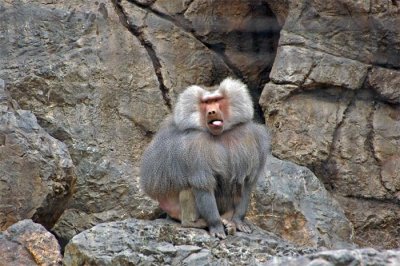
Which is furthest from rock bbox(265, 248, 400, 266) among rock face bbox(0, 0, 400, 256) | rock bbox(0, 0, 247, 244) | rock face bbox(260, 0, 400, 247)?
rock face bbox(260, 0, 400, 247)

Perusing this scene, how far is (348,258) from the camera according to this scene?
5293mm

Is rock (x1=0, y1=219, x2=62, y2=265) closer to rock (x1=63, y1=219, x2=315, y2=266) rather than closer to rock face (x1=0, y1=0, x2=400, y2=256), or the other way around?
rock (x1=63, y1=219, x2=315, y2=266)

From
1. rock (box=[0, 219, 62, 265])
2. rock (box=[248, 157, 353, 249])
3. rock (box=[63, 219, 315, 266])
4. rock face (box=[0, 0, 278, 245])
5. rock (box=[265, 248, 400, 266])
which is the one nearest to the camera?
rock (box=[265, 248, 400, 266])

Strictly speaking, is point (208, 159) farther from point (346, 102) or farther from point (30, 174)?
point (346, 102)

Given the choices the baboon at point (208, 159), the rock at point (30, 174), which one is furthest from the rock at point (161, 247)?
the rock at point (30, 174)

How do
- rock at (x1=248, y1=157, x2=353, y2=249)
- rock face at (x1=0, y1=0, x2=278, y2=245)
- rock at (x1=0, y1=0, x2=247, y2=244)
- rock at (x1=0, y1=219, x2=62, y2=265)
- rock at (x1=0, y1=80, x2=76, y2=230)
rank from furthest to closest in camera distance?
rock at (x1=0, y1=0, x2=247, y2=244), rock face at (x1=0, y1=0, x2=278, y2=245), rock at (x1=248, y1=157, x2=353, y2=249), rock at (x1=0, y1=80, x2=76, y2=230), rock at (x1=0, y1=219, x2=62, y2=265)

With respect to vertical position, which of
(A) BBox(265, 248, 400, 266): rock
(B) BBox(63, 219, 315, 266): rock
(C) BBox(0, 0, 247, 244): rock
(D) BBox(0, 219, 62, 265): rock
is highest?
(C) BBox(0, 0, 247, 244): rock

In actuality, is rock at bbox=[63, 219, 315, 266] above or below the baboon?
below

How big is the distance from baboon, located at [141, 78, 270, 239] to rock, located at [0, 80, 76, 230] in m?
0.91

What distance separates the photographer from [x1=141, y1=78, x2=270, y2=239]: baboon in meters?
7.77

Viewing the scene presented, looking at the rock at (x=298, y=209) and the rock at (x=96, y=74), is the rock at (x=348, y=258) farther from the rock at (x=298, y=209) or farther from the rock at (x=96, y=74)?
the rock at (x=96, y=74)

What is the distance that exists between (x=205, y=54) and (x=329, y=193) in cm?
182

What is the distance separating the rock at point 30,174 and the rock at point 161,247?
1.24 metres

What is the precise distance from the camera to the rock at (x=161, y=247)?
7.18m
